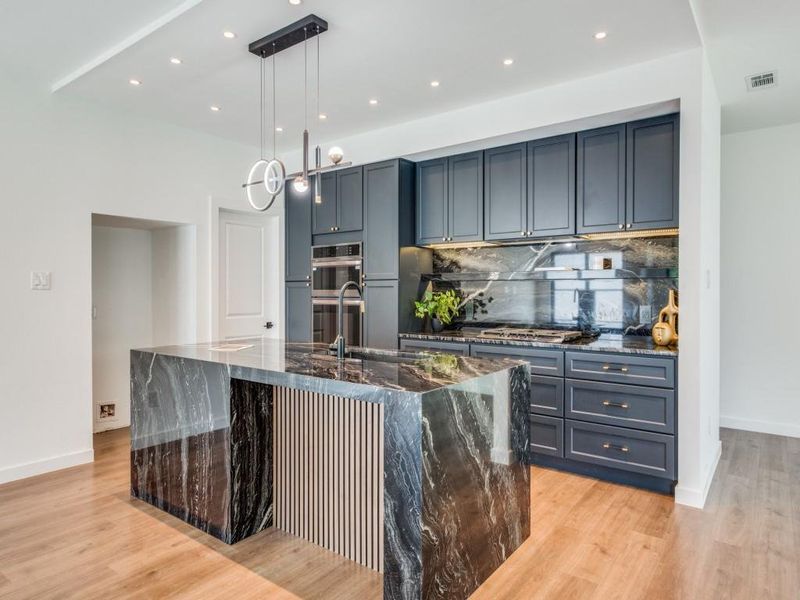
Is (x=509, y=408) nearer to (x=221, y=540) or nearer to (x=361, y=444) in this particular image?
(x=361, y=444)

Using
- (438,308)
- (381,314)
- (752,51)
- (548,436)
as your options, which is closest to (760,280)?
(752,51)

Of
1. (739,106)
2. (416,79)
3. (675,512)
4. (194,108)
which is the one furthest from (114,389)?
(739,106)

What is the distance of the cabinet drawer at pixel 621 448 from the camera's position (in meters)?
3.15

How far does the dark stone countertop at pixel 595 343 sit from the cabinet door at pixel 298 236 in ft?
4.93

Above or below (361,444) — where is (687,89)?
above

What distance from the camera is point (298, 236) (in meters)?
5.29

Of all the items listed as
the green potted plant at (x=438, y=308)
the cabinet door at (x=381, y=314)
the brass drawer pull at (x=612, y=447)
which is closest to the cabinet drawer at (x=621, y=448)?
the brass drawer pull at (x=612, y=447)

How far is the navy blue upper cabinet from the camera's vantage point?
4.75m

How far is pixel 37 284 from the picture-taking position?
11.8 feet

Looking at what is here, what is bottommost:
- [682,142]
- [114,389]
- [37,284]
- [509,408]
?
[114,389]

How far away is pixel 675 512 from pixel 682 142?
228 cm

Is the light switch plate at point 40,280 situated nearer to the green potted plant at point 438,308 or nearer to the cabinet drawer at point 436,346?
the cabinet drawer at point 436,346

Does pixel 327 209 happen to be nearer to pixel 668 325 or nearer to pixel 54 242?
pixel 54 242

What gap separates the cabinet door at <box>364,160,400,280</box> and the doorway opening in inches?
65.9
